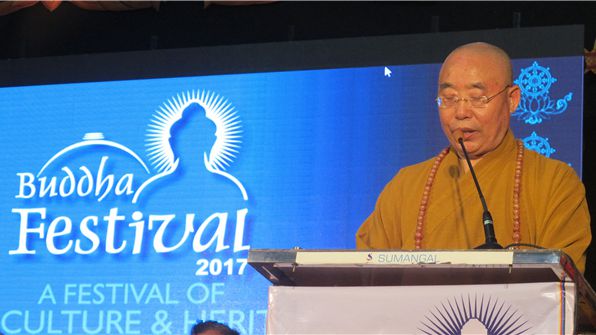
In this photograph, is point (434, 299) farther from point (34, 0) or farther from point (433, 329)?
point (34, 0)

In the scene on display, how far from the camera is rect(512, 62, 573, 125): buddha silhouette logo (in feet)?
13.3

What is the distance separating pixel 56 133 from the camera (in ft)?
15.2

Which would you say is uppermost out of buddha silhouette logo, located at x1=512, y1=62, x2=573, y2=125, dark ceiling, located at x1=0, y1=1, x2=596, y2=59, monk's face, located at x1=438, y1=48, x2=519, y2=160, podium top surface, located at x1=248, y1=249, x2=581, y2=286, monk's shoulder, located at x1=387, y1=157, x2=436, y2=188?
dark ceiling, located at x1=0, y1=1, x2=596, y2=59

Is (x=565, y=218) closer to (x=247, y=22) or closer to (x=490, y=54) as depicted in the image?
(x=490, y=54)

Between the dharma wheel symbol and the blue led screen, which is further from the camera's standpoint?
the blue led screen

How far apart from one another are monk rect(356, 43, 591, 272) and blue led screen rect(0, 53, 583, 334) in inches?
70.8

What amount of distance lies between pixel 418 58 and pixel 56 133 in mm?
1589

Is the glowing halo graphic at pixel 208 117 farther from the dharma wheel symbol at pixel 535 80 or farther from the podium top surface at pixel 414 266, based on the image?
the podium top surface at pixel 414 266

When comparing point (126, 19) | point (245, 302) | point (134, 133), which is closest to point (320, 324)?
point (245, 302)

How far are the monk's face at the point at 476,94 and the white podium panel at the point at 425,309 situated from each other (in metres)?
0.73

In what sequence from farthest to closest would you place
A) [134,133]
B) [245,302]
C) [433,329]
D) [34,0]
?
[34,0] < [134,133] < [245,302] < [433,329]

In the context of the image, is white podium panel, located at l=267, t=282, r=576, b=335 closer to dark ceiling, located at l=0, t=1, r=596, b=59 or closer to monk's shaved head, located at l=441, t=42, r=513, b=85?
monk's shaved head, located at l=441, t=42, r=513, b=85

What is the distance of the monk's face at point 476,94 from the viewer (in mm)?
2207

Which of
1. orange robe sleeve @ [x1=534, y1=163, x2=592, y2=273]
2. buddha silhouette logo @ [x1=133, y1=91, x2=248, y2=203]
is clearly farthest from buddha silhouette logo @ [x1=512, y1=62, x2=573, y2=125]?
orange robe sleeve @ [x1=534, y1=163, x2=592, y2=273]
